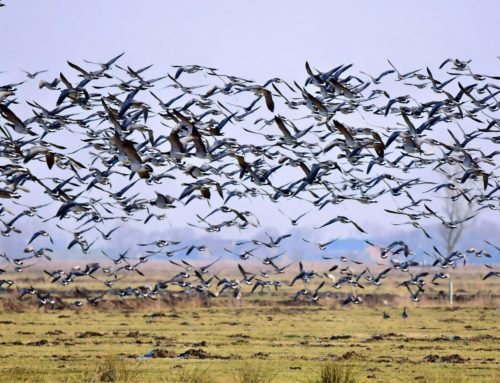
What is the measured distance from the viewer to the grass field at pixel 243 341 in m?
27.0

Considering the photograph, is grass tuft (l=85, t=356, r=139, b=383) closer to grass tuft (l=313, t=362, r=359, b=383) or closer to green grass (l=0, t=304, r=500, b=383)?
green grass (l=0, t=304, r=500, b=383)

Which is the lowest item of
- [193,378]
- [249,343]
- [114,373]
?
[193,378]

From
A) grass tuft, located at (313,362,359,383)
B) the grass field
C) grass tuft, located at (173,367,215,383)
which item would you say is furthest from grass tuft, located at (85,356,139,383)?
grass tuft, located at (313,362,359,383)

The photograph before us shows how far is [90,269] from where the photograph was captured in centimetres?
2758

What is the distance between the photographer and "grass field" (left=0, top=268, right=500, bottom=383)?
2700 cm

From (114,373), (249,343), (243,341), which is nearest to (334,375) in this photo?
(114,373)

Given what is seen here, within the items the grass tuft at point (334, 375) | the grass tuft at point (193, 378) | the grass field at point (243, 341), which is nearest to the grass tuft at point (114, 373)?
the grass field at point (243, 341)

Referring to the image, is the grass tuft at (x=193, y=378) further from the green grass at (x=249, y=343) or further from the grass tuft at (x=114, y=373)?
the grass tuft at (x=114, y=373)

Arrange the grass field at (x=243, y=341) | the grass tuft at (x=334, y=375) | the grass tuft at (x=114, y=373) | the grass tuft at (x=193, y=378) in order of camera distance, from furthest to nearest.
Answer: the grass field at (x=243, y=341)
the grass tuft at (x=114, y=373)
the grass tuft at (x=193, y=378)
the grass tuft at (x=334, y=375)

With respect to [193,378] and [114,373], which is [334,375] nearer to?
[193,378]

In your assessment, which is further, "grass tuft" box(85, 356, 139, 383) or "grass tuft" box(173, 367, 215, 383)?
"grass tuft" box(85, 356, 139, 383)

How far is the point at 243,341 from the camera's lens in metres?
37.0

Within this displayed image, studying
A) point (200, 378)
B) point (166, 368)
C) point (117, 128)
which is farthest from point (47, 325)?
point (117, 128)

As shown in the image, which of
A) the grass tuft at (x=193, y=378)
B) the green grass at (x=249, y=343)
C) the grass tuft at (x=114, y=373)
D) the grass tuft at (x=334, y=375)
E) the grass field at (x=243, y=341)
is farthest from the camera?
the green grass at (x=249, y=343)
